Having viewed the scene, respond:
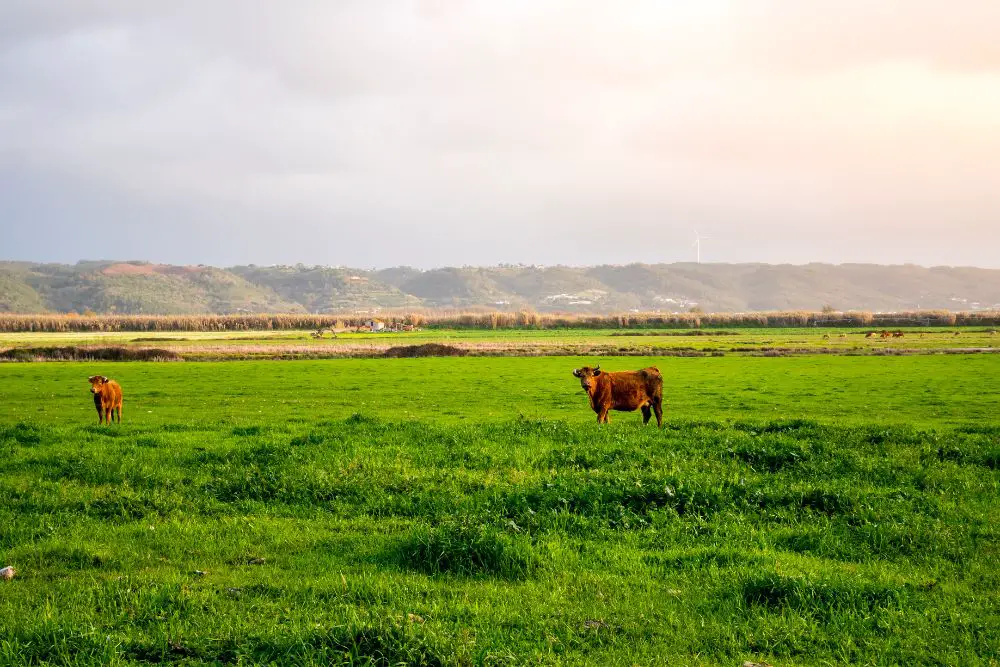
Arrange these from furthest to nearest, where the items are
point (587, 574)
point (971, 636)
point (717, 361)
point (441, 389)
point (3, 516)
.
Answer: point (717, 361), point (441, 389), point (3, 516), point (587, 574), point (971, 636)

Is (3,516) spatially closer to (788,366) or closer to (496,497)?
(496,497)

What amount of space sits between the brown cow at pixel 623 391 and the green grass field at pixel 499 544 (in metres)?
3.02

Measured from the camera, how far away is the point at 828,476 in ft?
46.6

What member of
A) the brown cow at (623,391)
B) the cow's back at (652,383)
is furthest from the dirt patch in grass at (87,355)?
the cow's back at (652,383)

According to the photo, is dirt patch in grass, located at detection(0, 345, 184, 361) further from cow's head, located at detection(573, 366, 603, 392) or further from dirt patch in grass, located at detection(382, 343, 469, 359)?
cow's head, located at detection(573, 366, 603, 392)

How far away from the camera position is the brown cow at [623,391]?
22.9m

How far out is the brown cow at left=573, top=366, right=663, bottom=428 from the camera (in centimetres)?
2292

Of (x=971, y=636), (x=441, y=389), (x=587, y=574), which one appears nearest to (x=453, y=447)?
(x=587, y=574)

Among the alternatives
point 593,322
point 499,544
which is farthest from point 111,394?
point 593,322

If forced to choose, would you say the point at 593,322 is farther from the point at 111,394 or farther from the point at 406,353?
the point at 111,394

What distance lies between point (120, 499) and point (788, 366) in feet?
182

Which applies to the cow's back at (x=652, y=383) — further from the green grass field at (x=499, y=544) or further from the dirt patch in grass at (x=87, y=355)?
the dirt patch in grass at (x=87, y=355)

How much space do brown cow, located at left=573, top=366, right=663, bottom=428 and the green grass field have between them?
9.90 feet

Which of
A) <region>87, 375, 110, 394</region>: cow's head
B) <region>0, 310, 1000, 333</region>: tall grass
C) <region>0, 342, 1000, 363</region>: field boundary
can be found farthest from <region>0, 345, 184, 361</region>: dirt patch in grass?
<region>0, 310, 1000, 333</region>: tall grass
